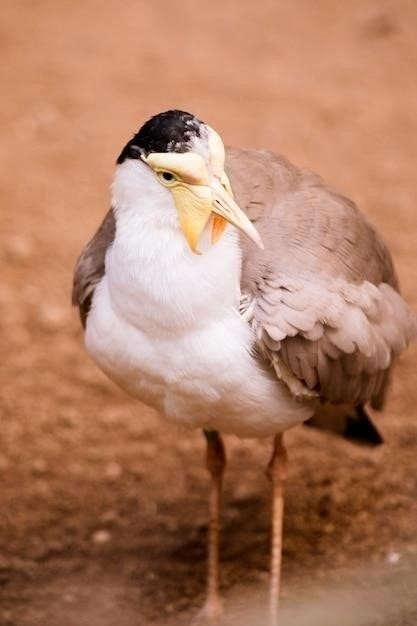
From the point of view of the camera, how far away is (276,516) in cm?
388

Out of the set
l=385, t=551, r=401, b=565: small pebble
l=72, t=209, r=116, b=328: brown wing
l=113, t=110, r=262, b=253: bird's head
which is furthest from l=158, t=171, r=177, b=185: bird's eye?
l=385, t=551, r=401, b=565: small pebble

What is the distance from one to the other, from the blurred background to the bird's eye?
1.10m

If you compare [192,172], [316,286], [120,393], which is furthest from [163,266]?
[120,393]

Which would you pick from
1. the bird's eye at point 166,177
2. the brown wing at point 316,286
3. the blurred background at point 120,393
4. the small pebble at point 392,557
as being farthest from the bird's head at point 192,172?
the small pebble at point 392,557

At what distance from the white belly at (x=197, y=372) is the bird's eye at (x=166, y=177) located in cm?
37

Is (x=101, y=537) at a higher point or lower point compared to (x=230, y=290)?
lower

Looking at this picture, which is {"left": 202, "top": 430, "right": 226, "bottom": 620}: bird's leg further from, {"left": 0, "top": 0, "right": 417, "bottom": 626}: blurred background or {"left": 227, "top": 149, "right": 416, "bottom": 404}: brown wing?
{"left": 227, "top": 149, "right": 416, "bottom": 404}: brown wing

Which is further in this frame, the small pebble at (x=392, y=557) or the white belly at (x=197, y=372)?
the small pebble at (x=392, y=557)

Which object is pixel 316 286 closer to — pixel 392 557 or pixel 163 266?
pixel 163 266

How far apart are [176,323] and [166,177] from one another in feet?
1.22

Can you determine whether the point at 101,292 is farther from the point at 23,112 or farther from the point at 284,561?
the point at 23,112

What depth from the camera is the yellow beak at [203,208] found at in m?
3.13

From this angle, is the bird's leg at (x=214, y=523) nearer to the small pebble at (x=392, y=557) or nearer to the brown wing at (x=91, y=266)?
the small pebble at (x=392, y=557)

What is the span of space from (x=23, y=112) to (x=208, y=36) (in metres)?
1.20
